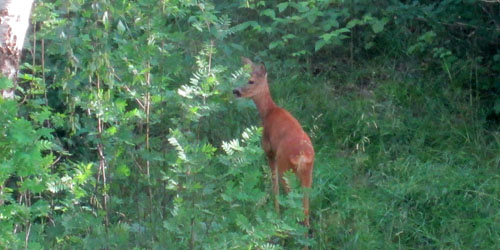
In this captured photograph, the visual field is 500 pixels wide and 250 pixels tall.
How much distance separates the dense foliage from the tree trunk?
9cm

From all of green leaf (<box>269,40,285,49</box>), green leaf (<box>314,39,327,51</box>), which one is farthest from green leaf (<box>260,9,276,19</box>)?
green leaf (<box>314,39,327,51</box>)

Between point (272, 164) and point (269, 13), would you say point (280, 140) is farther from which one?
point (269, 13)

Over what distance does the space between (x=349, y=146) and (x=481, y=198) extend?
1641 mm

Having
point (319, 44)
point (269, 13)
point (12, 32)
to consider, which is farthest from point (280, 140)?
point (269, 13)

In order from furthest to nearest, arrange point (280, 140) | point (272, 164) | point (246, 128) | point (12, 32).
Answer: point (272, 164)
point (280, 140)
point (246, 128)
point (12, 32)

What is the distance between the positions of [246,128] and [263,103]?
104cm

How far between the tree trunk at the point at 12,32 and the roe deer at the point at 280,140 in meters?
1.74

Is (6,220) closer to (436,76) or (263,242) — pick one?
(263,242)

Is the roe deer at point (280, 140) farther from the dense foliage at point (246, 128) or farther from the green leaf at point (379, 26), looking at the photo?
the green leaf at point (379, 26)

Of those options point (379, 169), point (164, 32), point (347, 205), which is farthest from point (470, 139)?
point (164, 32)

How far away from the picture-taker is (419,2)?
9281 mm

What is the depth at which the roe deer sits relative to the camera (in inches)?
256

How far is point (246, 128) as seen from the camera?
664 centimetres

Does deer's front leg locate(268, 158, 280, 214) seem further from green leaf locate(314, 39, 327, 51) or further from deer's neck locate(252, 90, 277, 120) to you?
green leaf locate(314, 39, 327, 51)
